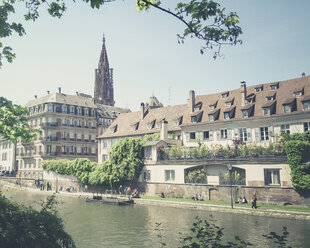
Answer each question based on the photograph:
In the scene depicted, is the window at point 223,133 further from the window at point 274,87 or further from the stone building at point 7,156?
the stone building at point 7,156

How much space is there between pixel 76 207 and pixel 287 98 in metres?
33.5

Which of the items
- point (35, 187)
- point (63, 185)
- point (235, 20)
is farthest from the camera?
point (35, 187)

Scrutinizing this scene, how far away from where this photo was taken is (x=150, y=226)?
27.3 m

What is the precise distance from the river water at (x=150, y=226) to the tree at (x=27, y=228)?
10.2 meters

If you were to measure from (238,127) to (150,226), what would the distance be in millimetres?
24488

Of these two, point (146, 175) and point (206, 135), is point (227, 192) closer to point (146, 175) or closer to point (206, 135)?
point (206, 135)

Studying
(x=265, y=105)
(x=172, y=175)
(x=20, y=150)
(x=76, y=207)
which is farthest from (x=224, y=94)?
(x=20, y=150)

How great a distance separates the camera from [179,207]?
37.1 metres

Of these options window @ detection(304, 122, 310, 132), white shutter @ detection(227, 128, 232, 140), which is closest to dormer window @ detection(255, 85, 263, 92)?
white shutter @ detection(227, 128, 232, 140)

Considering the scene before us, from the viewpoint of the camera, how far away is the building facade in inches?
1495

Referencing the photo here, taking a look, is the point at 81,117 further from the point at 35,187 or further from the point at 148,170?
the point at 148,170

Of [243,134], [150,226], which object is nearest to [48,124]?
[243,134]

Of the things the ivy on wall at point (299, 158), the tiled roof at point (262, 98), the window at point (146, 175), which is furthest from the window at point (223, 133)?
the window at point (146, 175)

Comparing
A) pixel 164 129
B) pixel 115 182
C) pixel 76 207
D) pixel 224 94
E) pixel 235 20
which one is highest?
pixel 224 94
